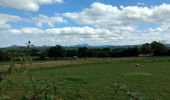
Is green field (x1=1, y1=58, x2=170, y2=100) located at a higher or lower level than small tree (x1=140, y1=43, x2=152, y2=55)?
lower

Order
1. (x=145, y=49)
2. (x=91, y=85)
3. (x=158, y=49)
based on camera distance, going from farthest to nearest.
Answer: (x=145, y=49), (x=158, y=49), (x=91, y=85)

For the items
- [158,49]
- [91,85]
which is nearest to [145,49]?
[158,49]

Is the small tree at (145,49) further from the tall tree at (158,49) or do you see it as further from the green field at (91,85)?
the green field at (91,85)

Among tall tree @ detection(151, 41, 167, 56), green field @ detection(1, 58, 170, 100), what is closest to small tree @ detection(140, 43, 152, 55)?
tall tree @ detection(151, 41, 167, 56)

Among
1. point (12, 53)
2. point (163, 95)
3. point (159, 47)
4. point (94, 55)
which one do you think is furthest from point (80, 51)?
point (12, 53)

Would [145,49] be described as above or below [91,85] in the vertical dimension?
above

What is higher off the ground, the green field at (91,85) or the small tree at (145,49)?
the small tree at (145,49)

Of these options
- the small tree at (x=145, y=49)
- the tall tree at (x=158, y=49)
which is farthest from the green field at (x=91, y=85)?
the small tree at (x=145, y=49)

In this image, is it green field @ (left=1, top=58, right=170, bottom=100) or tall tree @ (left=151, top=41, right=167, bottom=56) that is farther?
tall tree @ (left=151, top=41, right=167, bottom=56)

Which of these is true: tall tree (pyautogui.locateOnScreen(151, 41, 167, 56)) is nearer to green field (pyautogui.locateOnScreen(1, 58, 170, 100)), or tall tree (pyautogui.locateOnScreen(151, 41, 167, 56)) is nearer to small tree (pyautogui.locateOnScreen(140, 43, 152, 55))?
small tree (pyautogui.locateOnScreen(140, 43, 152, 55))

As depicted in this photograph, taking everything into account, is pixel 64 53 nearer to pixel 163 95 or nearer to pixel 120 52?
pixel 120 52

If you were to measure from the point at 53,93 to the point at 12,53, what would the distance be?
0.34 metres

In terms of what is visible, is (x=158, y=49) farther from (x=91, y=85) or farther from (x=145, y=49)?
(x=91, y=85)

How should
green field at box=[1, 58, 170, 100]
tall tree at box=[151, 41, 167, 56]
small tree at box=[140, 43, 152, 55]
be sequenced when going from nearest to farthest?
green field at box=[1, 58, 170, 100] → tall tree at box=[151, 41, 167, 56] → small tree at box=[140, 43, 152, 55]
